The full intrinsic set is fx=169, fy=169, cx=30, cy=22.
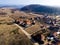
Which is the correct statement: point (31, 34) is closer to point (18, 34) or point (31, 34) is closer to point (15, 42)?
point (18, 34)

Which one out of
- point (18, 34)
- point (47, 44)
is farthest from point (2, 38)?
point (47, 44)

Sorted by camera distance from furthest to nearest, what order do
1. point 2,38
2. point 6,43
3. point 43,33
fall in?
point 43,33 → point 2,38 → point 6,43

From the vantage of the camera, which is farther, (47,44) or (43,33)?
(43,33)

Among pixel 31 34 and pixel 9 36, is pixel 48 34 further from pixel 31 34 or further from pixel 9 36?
pixel 9 36

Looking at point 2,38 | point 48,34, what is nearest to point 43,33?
point 48,34

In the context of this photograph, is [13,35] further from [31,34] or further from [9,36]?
[31,34]

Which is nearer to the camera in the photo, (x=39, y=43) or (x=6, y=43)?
(x=6, y=43)

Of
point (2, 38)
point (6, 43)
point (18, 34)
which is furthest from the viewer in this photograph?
point (18, 34)

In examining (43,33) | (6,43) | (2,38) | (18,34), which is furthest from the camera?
(43,33)

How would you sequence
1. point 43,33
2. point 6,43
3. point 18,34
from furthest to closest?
point 43,33 → point 18,34 → point 6,43
